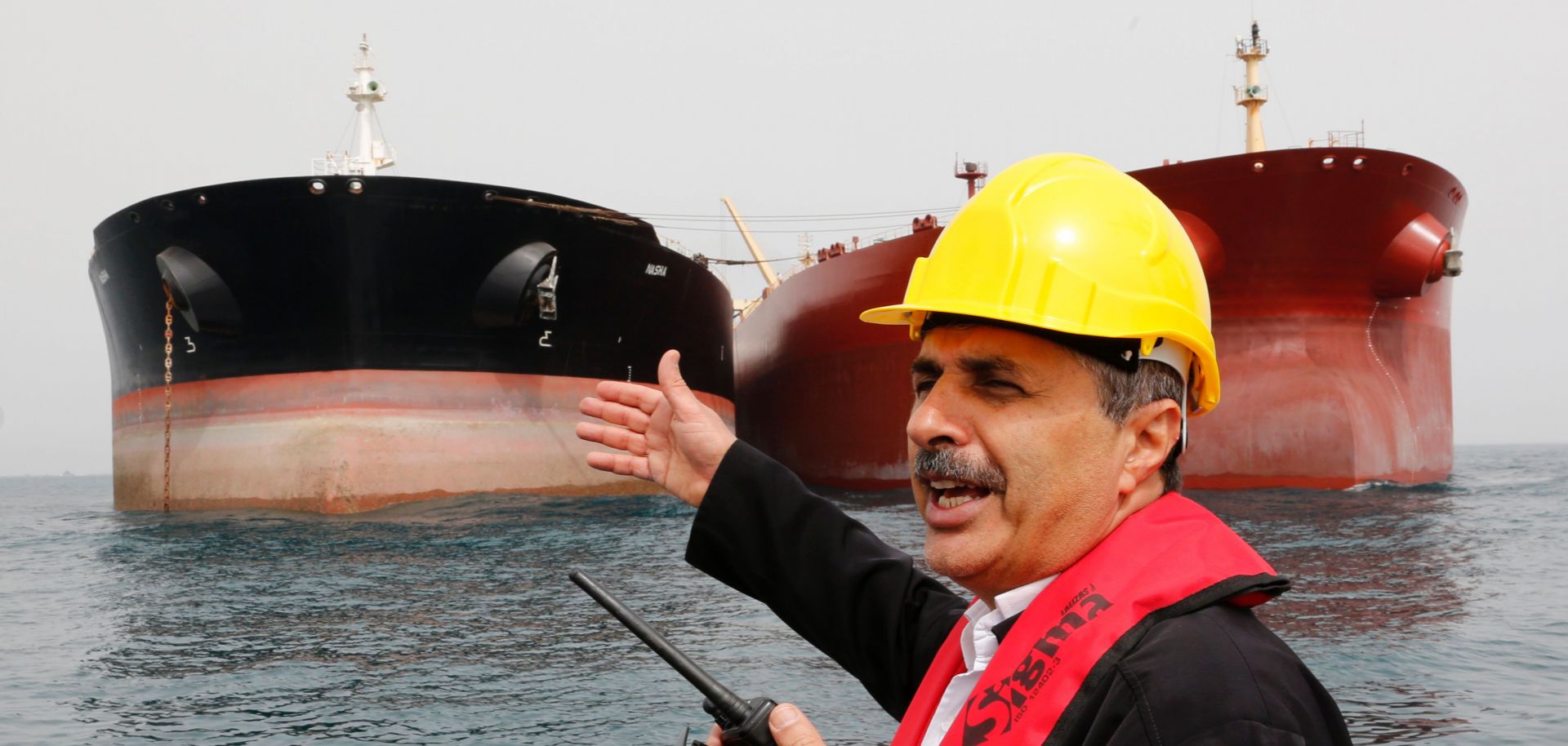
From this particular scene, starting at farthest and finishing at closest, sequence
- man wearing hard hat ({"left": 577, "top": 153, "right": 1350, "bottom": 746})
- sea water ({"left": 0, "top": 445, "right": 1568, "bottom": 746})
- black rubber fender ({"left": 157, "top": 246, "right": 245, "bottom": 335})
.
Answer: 1. black rubber fender ({"left": 157, "top": 246, "right": 245, "bottom": 335})
2. sea water ({"left": 0, "top": 445, "right": 1568, "bottom": 746})
3. man wearing hard hat ({"left": 577, "top": 153, "right": 1350, "bottom": 746})

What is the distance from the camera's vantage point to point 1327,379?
60.6 ft

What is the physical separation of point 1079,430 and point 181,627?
8.37m

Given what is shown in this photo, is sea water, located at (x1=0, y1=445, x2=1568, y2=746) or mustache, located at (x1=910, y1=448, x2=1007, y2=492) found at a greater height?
mustache, located at (x1=910, y1=448, x2=1007, y2=492)

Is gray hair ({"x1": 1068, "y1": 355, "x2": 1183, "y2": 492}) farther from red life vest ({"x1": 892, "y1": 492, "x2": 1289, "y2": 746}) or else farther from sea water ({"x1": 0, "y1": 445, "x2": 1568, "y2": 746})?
sea water ({"x1": 0, "y1": 445, "x2": 1568, "y2": 746})

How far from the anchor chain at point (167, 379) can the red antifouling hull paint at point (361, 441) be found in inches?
4.6

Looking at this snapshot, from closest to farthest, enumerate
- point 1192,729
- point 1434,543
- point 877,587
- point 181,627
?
point 1192,729, point 877,587, point 181,627, point 1434,543

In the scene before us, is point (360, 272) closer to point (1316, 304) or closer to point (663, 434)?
point (1316, 304)

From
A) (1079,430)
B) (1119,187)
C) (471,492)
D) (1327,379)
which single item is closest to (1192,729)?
(1079,430)

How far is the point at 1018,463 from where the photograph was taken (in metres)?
1.45

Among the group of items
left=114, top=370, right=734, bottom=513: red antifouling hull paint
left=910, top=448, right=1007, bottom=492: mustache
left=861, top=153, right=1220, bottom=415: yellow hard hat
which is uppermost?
left=861, top=153, right=1220, bottom=415: yellow hard hat

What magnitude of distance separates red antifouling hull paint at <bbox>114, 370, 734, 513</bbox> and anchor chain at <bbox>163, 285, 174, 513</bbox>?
118mm

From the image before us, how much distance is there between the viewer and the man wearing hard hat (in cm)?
120

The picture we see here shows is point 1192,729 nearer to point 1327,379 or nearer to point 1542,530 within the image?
point 1542,530

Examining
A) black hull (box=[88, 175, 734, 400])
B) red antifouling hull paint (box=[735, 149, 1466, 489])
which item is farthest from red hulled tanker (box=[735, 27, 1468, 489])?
black hull (box=[88, 175, 734, 400])
